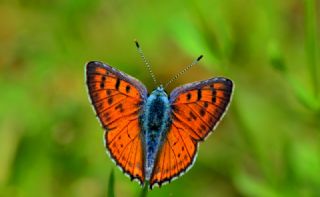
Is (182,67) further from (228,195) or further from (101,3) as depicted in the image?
(228,195)

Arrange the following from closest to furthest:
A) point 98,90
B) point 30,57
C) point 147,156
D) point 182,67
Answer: point 147,156 → point 98,90 → point 30,57 → point 182,67

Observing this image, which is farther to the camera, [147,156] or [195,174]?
[195,174]

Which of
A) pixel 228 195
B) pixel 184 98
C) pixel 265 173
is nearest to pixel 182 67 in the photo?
pixel 228 195

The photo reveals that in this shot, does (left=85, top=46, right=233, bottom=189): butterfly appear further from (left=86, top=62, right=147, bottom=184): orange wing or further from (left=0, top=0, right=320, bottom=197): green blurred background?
(left=0, top=0, right=320, bottom=197): green blurred background

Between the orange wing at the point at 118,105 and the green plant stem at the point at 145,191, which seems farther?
the orange wing at the point at 118,105

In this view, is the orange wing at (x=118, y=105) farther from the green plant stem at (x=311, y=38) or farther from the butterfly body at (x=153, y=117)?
the green plant stem at (x=311, y=38)

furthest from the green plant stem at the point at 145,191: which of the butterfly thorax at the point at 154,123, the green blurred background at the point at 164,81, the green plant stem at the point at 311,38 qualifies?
the green plant stem at the point at 311,38
